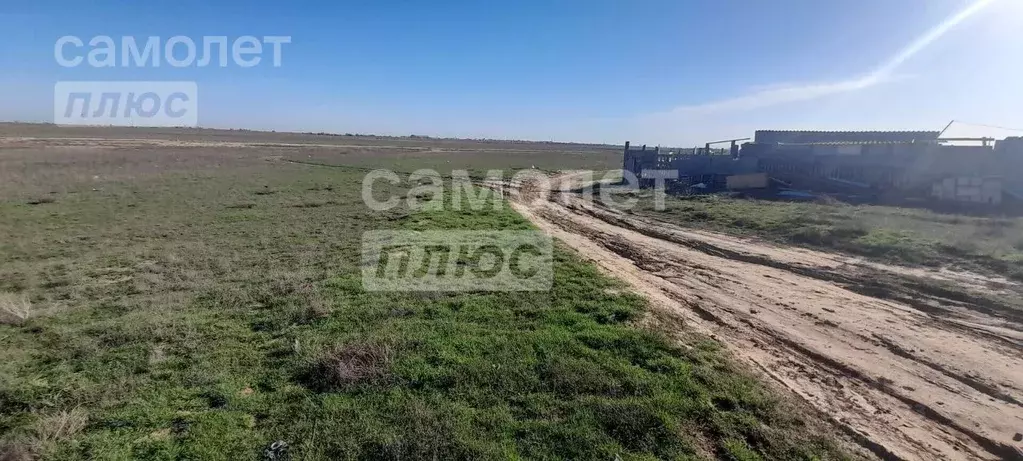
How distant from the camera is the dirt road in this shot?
4.68 m

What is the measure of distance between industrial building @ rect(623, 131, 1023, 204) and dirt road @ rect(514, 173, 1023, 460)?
13471mm

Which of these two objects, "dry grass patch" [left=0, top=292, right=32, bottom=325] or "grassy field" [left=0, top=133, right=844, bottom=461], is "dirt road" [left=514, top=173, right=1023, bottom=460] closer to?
"grassy field" [left=0, top=133, right=844, bottom=461]

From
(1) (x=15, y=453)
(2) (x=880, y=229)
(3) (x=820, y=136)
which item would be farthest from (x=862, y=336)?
(3) (x=820, y=136)

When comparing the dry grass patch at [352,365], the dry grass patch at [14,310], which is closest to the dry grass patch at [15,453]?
the dry grass patch at [352,365]

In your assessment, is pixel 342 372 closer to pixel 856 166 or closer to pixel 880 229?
pixel 880 229

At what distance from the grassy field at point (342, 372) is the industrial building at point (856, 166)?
729 inches

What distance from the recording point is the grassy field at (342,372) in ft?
14.0

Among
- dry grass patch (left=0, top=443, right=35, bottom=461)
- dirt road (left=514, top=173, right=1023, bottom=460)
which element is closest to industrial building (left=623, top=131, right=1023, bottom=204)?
dirt road (left=514, top=173, right=1023, bottom=460)

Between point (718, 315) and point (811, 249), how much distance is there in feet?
20.7

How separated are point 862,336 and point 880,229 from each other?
8.34 metres

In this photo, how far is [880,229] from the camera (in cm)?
1316

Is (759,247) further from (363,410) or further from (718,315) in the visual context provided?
(363,410)

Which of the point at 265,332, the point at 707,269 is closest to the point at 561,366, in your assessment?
the point at 265,332

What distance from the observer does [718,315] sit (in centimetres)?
753
